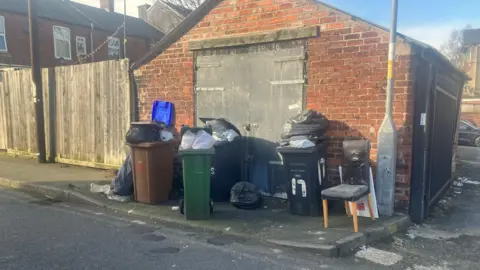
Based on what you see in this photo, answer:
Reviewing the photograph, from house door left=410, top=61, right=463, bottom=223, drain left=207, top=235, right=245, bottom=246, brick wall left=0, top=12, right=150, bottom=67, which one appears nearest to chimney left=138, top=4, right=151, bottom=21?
brick wall left=0, top=12, right=150, bottom=67

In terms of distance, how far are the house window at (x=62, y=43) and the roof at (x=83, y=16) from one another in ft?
2.01

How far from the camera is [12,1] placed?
22.0 meters

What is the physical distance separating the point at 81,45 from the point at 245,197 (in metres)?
21.8

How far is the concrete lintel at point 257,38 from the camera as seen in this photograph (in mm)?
6266

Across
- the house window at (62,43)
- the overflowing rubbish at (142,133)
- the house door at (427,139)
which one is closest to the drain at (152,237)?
the overflowing rubbish at (142,133)

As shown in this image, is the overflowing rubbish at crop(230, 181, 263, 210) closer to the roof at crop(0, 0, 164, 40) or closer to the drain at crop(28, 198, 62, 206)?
the drain at crop(28, 198, 62, 206)

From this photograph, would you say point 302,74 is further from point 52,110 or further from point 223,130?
point 52,110

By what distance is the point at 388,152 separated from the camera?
5520 millimetres

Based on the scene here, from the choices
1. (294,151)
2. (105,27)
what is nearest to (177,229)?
(294,151)

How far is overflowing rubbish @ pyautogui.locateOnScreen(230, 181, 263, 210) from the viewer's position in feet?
20.2

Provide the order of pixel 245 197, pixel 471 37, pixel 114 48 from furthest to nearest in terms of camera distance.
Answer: pixel 471 37, pixel 114 48, pixel 245 197

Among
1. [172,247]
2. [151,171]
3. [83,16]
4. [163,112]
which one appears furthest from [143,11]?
[172,247]

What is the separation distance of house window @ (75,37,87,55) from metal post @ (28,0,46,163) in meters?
→ 15.0

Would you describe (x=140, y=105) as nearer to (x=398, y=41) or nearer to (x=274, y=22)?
(x=274, y=22)
